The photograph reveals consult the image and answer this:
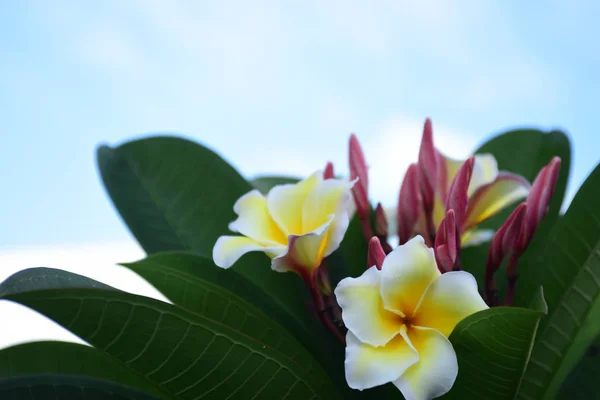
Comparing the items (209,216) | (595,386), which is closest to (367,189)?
(209,216)

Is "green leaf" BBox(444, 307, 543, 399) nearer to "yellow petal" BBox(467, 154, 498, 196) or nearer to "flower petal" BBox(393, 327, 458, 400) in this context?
"flower petal" BBox(393, 327, 458, 400)

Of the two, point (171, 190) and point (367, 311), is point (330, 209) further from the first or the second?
point (171, 190)

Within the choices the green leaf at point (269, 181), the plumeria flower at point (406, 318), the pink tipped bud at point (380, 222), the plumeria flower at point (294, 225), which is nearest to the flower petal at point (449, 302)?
the plumeria flower at point (406, 318)

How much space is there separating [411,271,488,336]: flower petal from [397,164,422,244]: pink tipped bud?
20 centimetres

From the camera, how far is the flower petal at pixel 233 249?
597mm

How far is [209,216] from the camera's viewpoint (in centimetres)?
84

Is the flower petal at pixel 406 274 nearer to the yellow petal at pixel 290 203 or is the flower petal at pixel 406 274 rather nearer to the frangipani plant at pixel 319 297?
the frangipani plant at pixel 319 297

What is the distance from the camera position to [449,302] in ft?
1.70

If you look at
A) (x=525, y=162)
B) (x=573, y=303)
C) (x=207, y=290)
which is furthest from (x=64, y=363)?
(x=525, y=162)

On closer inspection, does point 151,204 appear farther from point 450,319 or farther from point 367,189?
point 450,319

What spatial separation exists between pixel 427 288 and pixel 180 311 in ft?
0.68

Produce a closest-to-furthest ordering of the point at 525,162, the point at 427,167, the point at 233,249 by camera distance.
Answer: the point at 233,249 → the point at 427,167 → the point at 525,162

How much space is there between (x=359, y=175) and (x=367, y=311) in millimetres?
Result: 254

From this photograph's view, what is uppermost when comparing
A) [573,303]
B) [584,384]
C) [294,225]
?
[294,225]
